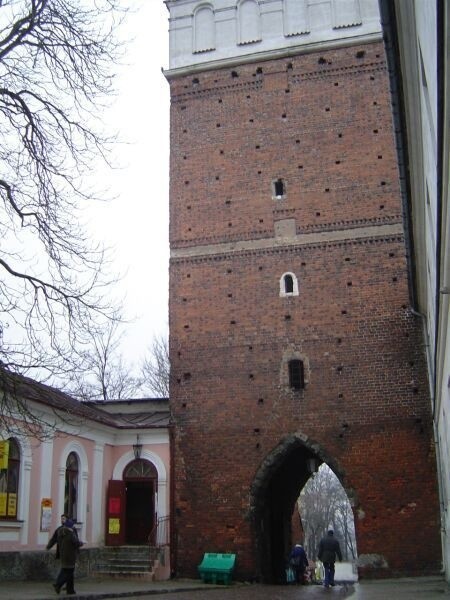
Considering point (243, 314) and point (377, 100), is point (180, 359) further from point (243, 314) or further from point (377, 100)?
point (377, 100)

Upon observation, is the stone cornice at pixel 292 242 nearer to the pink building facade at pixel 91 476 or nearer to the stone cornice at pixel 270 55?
the pink building facade at pixel 91 476

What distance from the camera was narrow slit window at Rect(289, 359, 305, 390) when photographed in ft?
61.2

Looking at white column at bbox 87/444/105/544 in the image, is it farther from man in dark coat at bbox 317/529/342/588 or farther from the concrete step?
man in dark coat at bbox 317/529/342/588

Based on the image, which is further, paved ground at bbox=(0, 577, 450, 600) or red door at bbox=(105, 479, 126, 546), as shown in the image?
red door at bbox=(105, 479, 126, 546)

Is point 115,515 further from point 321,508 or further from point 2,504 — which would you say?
point 321,508

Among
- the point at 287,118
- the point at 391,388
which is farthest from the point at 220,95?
the point at 391,388

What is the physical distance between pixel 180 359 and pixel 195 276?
2.26m

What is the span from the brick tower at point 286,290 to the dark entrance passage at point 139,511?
1.94 metres

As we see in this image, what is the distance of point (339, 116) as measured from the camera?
20.4m

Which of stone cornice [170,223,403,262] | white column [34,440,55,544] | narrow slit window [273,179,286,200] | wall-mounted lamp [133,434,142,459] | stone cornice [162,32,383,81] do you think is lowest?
white column [34,440,55,544]

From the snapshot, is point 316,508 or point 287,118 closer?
point 287,118

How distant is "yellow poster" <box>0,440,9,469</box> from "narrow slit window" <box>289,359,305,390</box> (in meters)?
7.03

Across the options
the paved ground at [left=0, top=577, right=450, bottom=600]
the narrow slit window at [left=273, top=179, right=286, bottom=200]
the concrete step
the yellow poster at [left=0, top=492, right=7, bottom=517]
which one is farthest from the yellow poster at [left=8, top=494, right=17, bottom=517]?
the narrow slit window at [left=273, top=179, right=286, bottom=200]

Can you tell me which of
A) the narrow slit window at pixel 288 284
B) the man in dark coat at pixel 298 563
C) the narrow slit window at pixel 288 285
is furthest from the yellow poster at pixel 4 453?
the man in dark coat at pixel 298 563
